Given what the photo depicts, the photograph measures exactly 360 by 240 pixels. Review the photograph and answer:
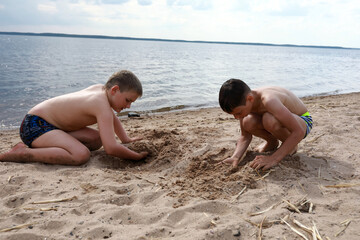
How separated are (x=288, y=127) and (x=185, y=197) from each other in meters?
1.54

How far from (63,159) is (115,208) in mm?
1453

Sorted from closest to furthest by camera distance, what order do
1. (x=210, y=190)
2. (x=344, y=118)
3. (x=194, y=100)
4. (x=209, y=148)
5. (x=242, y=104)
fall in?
1. (x=210, y=190)
2. (x=242, y=104)
3. (x=209, y=148)
4. (x=344, y=118)
5. (x=194, y=100)

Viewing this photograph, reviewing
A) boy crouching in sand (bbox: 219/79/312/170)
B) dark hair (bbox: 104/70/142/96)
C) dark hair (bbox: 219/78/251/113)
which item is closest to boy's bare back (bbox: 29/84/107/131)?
dark hair (bbox: 104/70/142/96)

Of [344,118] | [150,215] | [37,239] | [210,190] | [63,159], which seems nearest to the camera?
[37,239]

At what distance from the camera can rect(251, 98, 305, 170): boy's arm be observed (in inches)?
136

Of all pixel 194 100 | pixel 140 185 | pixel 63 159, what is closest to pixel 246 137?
pixel 140 185

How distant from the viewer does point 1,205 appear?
8.85 ft

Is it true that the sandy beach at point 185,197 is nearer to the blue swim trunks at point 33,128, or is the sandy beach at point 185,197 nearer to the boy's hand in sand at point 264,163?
the boy's hand in sand at point 264,163

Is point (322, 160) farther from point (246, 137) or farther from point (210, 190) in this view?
point (210, 190)

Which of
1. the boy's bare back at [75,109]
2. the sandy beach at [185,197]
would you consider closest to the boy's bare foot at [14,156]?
the sandy beach at [185,197]

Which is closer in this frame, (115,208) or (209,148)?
(115,208)

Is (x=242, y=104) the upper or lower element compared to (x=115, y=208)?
upper

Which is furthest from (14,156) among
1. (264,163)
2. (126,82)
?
(264,163)

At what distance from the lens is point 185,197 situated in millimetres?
2924
